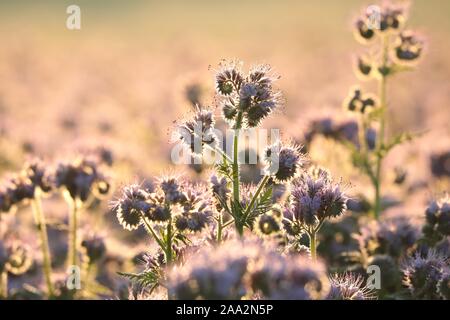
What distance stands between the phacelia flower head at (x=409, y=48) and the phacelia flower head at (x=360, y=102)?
671mm

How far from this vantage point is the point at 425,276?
6.46m

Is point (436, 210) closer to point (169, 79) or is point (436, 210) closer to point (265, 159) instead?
point (265, 159)

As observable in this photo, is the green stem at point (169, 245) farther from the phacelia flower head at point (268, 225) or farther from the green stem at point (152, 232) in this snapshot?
the phacelia flower head at point (268, 225)

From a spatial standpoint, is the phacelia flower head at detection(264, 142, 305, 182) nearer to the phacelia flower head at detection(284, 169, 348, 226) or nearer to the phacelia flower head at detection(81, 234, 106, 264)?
the phacelia flower head at detection(284, 169, 348, 226)

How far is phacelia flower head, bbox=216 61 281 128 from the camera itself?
5.87 m

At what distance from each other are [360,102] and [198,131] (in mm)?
4421

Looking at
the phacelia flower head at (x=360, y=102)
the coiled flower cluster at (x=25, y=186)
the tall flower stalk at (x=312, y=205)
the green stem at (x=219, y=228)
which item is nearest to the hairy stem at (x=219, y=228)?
the green stem at (x=219, y=228)

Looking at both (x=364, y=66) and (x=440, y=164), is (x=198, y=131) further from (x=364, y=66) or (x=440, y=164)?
(x=440, y=164)

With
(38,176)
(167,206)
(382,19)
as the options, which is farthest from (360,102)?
(167,206)

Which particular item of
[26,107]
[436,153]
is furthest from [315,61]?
[436,153]

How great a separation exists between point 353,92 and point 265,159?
4.20 metres

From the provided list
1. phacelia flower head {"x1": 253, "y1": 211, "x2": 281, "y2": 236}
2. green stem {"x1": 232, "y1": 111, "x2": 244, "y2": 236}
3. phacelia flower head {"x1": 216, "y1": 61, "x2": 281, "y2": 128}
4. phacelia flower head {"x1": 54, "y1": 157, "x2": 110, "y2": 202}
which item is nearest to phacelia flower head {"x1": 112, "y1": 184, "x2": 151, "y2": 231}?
green stem {"x1": 232, "y1": 111, "x2": 244, "y2": 236}

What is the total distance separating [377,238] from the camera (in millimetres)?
8148
